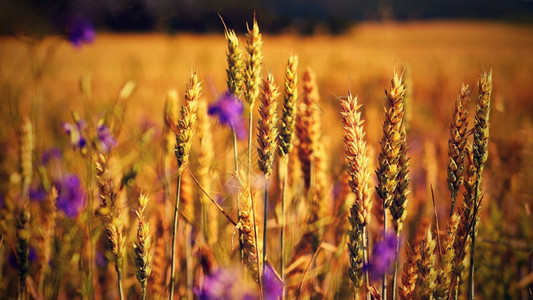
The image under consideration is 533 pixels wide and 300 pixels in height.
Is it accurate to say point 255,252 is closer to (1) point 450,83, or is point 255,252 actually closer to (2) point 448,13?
(1) point 450,83

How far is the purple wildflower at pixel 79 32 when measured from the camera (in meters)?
1.38

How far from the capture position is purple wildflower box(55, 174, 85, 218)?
38.2 inches

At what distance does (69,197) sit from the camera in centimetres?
110

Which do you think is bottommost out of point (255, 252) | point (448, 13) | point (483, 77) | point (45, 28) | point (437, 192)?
point (437, 192)

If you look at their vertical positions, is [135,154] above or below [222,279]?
above

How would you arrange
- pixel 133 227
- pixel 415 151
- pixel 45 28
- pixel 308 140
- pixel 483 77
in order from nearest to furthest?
pixel 483 77, pixel 308 140, pixel 133 227, pixel 45 28, pixel 415 151

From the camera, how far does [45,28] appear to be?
1.30 meters

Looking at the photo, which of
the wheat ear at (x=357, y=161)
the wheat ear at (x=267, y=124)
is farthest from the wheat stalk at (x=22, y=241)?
the wheat ear at (x=357, y=161)

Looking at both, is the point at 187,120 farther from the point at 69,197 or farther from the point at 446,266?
the point at 69,197

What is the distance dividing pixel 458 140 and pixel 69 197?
3.42 feet

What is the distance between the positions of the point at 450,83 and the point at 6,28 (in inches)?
237

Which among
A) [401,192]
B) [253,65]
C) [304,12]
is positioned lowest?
[401,192]

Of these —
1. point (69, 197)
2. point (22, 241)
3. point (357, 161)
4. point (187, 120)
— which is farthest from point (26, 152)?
point (357, 161)

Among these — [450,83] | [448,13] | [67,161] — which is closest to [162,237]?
[67,161]
